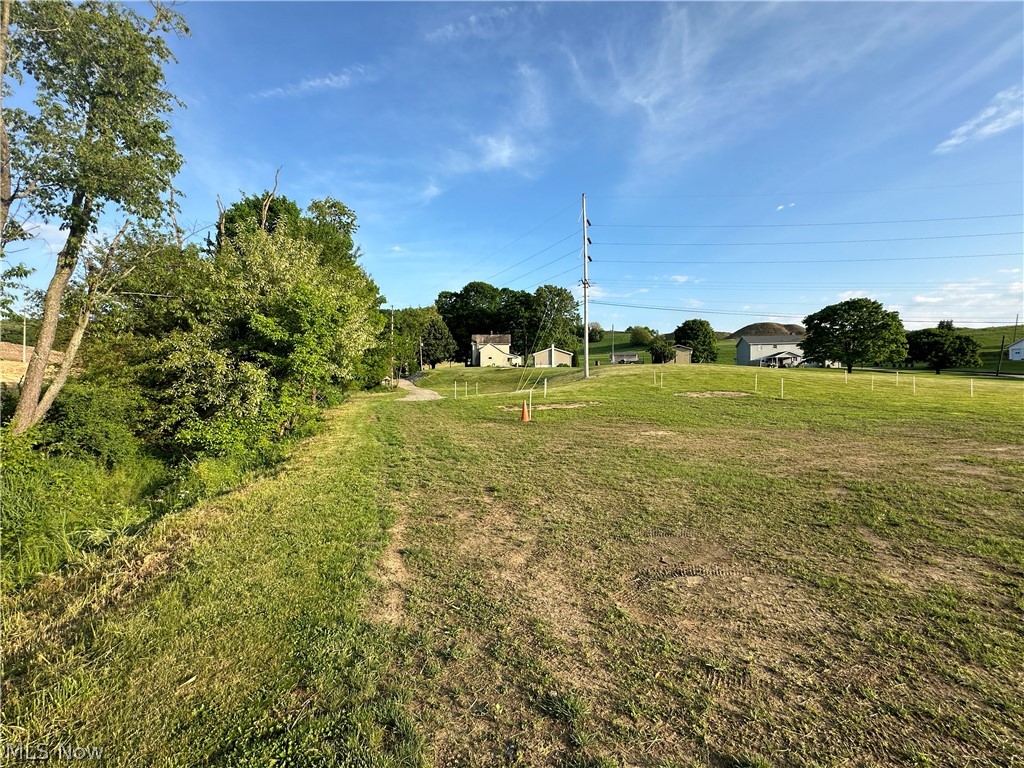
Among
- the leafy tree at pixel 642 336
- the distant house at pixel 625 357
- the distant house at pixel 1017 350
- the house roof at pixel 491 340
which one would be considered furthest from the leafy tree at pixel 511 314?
the distant house at pixel 1017 350

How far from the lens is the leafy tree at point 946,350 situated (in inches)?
1918

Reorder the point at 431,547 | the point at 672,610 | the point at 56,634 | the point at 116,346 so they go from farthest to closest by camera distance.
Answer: the point at 116,346, the point at 431,547, the point at 672,610, the point at 56,634

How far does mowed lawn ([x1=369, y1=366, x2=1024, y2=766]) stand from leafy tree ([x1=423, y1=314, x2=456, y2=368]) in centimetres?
5560

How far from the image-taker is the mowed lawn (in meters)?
2.28

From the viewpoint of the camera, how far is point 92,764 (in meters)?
2.09

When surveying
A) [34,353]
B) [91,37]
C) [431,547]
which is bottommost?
[431,547]

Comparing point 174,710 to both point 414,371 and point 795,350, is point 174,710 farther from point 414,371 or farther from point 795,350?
point 795,350

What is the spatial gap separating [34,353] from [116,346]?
3.11 meters

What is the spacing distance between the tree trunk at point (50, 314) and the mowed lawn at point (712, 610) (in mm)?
8085

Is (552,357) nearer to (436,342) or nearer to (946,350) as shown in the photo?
(436,342)

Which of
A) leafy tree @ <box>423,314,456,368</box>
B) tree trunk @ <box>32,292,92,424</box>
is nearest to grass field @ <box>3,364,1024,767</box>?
tree trunk @ <box>32,292,92,424</box>

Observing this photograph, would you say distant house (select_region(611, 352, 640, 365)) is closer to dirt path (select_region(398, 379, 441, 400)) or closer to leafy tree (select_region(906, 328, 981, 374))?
leafy tree (select_region(906, 328, 981, 374))

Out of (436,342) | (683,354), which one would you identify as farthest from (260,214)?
(683,354)

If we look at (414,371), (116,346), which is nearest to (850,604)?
(116,346)
